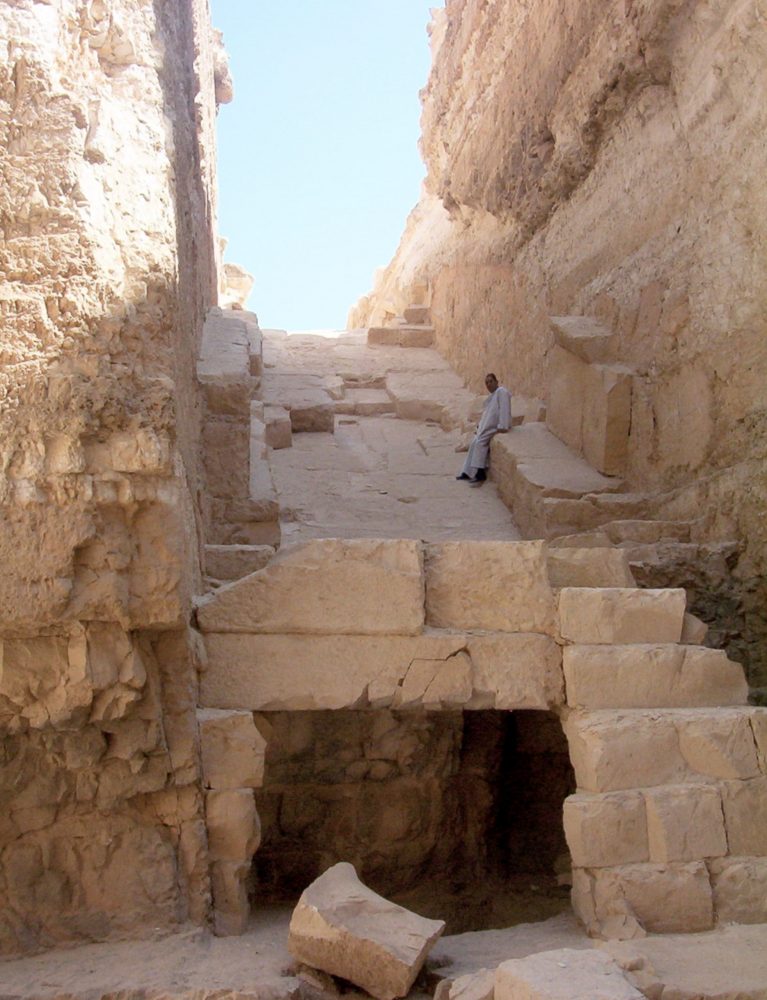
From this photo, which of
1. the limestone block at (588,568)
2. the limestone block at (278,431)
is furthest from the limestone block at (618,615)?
the limestone block at (278,431)

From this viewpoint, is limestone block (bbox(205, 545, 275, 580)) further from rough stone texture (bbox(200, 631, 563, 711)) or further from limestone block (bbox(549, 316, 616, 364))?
limestone block (bbox(549, 316, 616, 364))

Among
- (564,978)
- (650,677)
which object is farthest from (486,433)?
(564,978)

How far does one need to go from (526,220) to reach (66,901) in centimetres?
746

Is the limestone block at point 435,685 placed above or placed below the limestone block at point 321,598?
below

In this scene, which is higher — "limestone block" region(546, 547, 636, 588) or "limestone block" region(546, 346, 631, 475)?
"limestone block" region(546, 346, 631, 475)

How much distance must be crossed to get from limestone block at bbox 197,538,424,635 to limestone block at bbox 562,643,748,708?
0.74 metres

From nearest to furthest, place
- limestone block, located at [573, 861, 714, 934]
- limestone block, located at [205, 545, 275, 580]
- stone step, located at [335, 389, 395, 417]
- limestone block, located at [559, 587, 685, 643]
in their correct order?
limestone block, located at [573, 861, 714, 934]
limestone block, located at [559, 587, 685, 643]
limestone block, located at [205, 545, 275, 580]
stone step, located at [335, 389, 395, 417]

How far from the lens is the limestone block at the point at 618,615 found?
4.34m

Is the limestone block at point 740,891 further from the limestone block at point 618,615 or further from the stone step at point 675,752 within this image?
the limestone block at point 618,615

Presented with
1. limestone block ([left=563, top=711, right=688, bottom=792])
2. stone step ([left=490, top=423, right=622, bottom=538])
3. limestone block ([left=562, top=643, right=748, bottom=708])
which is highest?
stone step ([left=490, top=423, right=622, bottom=538])

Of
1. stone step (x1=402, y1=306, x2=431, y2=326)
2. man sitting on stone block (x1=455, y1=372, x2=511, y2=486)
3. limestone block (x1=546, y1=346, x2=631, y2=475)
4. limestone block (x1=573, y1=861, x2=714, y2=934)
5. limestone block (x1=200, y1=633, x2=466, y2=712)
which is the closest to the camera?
limestone block (x1=573, y1=861, x2=714, y2=934)

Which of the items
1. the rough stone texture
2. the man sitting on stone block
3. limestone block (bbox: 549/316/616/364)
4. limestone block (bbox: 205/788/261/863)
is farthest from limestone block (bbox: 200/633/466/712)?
the man sitting on stone block

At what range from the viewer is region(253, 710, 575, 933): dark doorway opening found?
5.44m

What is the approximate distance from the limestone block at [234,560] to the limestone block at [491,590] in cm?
85
